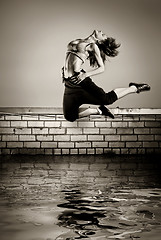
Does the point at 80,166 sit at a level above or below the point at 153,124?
below

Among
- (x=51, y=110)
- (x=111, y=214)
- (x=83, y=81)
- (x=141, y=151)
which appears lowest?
(x=111, y=214)

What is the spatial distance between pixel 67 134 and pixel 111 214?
513cm

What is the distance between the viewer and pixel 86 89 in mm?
6152

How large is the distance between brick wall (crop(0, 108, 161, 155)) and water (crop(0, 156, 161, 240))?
1.77 m

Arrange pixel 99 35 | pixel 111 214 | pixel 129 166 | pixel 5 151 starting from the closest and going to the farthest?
pixel 111 214 < pixel 99 35 < pixel 129 166 < pixel 5 151

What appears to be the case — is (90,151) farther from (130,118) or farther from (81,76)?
(81,76)

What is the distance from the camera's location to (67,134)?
28.0ft

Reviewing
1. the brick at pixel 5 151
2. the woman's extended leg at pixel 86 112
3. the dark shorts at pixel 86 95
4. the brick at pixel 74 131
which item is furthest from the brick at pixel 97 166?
the brick at pixel 5 151

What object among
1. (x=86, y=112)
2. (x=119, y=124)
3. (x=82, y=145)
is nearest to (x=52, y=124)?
(x=82, y=145)

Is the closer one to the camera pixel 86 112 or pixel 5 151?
pixel 86 112

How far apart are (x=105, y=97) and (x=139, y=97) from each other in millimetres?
2375

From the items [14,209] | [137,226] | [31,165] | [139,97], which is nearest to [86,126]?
[139,97]

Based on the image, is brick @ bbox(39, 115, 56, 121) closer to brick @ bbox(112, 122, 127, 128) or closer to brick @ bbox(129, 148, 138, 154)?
brick @ bbox(112, 122, 127, 128)

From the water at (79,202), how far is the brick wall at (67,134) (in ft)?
5.82
